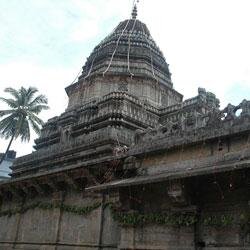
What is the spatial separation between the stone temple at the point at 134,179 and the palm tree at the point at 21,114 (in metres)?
13.9

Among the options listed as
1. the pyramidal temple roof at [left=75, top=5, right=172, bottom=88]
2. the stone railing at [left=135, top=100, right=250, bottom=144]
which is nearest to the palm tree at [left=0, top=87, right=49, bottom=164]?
the pyramidal temple roof at [left=75, top=5, right=172, bottom=88]

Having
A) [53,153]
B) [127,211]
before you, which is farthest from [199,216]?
[53,153]

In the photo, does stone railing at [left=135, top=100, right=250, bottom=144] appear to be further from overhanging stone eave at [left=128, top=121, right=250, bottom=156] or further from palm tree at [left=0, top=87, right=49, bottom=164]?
palm tree at [left=0, top=87, right=49, bottom=164]

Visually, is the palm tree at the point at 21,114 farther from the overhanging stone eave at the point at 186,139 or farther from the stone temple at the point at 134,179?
the overhanging stone eave at the point at 186,139

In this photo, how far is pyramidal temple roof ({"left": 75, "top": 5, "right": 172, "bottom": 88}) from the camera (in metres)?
23.5

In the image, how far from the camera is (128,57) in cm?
2414

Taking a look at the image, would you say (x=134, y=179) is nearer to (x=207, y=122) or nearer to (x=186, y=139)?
(x=186, y=139)

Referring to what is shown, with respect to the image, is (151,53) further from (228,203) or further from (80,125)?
(228,203)

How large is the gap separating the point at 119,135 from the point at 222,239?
7.47 metres

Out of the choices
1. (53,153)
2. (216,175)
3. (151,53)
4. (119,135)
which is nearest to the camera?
(216,175)

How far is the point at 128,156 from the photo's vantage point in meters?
11.8

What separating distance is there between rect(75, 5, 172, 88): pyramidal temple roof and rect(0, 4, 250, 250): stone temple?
340mm

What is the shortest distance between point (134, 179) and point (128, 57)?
1465cm

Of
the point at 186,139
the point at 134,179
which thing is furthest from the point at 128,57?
the point at 134,179
